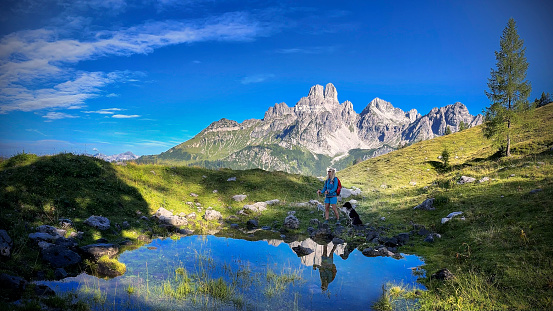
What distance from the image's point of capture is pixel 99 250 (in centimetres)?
1209

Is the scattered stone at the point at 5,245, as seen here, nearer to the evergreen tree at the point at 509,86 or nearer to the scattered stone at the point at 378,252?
the scattered stone at the point at 378,252

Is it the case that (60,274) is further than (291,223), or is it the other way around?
(291,223)

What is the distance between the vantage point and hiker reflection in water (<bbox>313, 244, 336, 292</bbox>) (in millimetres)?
10625

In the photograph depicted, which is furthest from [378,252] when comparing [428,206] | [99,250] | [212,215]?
[99,250]

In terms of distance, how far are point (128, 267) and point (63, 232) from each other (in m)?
4.83

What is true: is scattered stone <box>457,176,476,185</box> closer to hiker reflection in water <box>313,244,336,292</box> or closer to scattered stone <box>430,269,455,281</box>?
hiker reflection in water <box>313,244,336,292</box>

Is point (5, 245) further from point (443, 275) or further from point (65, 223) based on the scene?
point (443, 275)

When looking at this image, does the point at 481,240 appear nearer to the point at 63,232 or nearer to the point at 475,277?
the point at 475,277

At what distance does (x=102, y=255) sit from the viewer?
1204 cm

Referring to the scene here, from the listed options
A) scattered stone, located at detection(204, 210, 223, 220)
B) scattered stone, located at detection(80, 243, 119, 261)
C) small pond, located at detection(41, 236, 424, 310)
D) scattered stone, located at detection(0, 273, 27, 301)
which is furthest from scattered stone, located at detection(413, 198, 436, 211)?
scattered stone, located at detection(0, 273, 27, 301)

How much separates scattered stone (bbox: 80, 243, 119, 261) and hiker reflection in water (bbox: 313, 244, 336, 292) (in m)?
9.47

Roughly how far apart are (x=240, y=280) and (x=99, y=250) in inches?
265

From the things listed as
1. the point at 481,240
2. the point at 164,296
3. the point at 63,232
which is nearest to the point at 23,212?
the point at 63,232

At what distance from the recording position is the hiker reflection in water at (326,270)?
34.9ft
